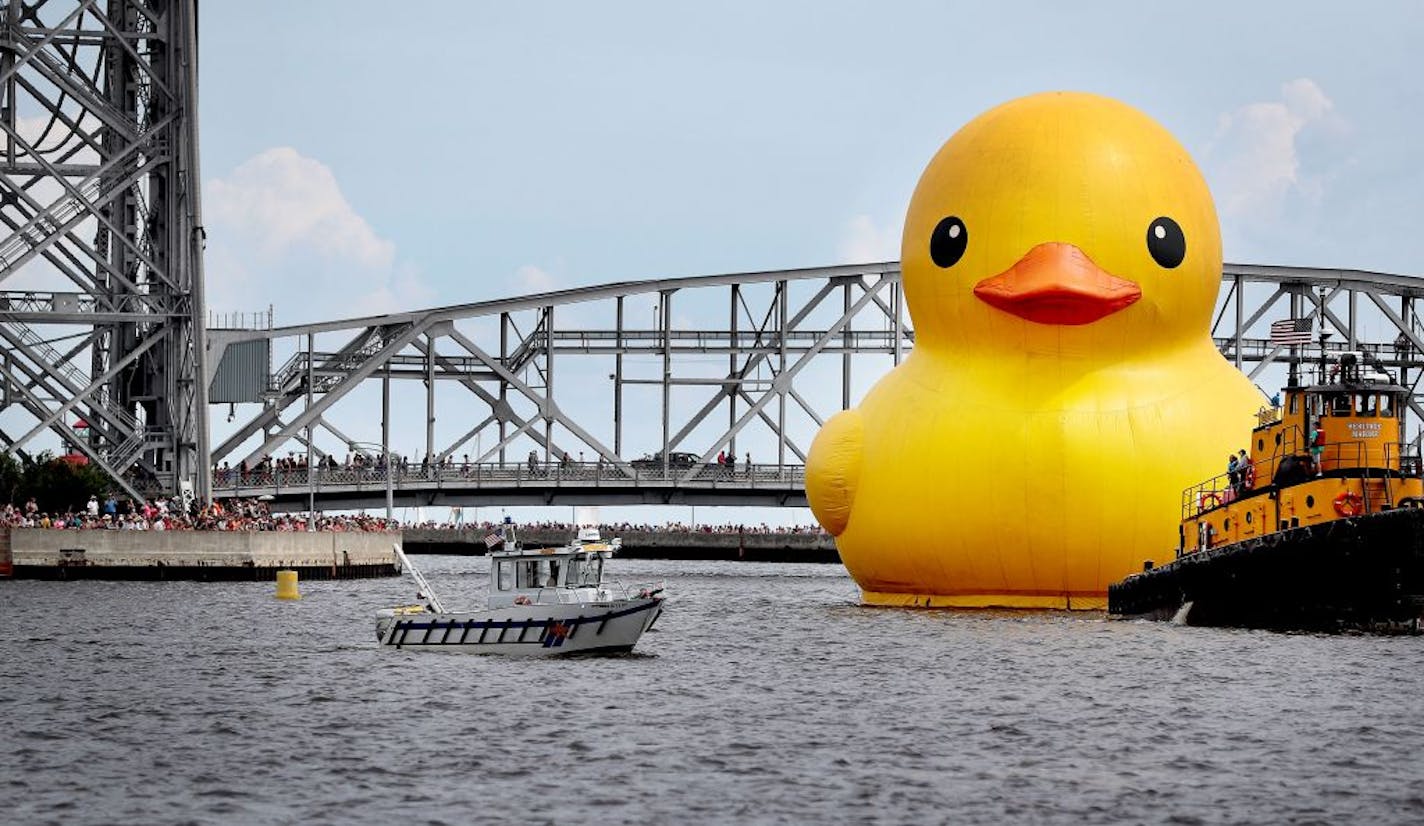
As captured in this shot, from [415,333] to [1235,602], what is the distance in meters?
71.8

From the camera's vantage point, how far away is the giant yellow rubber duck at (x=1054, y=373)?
48125mm

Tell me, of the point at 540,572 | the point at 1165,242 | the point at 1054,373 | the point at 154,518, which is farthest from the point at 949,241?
the point at 154,518

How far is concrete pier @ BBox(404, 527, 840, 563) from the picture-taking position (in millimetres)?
140125

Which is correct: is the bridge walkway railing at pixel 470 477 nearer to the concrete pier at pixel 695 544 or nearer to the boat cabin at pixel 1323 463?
the concrete pier at pixel 695 544

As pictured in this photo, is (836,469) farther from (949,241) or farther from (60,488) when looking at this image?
(60,488)

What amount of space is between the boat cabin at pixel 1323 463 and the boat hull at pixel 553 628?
11.0 metres

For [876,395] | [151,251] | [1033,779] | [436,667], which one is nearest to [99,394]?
[151,251]

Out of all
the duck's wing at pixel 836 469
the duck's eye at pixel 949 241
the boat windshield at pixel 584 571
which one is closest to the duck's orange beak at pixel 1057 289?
the duck's eye at pixel 949 241

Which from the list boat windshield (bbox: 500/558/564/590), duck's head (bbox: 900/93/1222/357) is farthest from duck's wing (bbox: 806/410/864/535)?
boat windshield (bbox: 500/558/564/590)

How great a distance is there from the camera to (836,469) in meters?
51.8

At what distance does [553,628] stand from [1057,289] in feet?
38.4

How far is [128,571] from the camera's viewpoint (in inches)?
2904

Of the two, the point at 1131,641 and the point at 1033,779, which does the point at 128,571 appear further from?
→ the point at 1033,779

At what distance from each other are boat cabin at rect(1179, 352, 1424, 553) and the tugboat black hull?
92 centimetres
